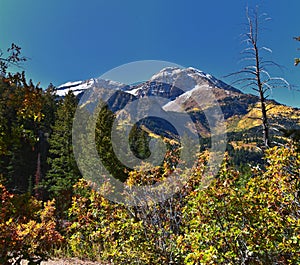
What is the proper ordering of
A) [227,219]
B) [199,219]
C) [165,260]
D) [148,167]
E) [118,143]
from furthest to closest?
1. [118,143]
2. [148,167]
3. [165,260]
4. [199,219]
5. [227,219]

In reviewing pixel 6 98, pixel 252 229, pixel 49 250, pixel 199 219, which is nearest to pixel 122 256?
pixel 199 219

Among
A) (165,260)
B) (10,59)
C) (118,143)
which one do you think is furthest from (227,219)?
(118,143)

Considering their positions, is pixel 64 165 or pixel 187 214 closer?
pixel 187 214

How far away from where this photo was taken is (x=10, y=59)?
13.9ft

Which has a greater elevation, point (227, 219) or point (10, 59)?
point (10, 59)

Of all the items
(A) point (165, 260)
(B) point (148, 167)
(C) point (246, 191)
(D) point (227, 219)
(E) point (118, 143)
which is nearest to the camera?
(D) point (227, 219)

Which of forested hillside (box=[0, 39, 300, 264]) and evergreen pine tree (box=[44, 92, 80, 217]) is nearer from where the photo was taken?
forested hillside (box=[0, 39, 300, 264])

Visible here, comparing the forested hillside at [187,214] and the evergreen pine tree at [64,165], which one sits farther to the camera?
the evergreen pine tree at [64,165]

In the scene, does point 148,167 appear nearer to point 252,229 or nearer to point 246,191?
point 246,191

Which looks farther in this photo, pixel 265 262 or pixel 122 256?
pixel 122 256

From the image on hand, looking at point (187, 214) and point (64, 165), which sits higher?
point (187, 214)

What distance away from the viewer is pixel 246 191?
5.13 m

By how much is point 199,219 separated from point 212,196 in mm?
536

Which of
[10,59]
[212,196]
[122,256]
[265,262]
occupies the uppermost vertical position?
[10,59]
